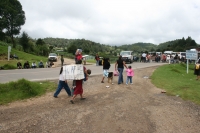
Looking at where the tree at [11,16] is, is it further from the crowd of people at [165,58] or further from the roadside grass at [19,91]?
the roadside grass at [19,91]

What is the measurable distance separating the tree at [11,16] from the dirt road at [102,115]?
43.4 metres

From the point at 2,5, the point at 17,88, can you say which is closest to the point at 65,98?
the point at 17,88

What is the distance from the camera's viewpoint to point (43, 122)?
20.6 feet

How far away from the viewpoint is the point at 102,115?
23.0 ft

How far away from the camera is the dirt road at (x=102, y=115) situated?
19.4ft

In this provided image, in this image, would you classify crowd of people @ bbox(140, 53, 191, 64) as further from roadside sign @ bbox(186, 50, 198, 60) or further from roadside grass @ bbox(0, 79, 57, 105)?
roadside grass @ bbox(0, 79, 57, 105)

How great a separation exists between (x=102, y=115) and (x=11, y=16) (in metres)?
50.3

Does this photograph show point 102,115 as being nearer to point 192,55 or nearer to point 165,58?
point 192,55

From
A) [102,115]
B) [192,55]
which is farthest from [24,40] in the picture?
[102,115]

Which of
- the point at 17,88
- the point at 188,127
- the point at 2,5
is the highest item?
the point at 2,5

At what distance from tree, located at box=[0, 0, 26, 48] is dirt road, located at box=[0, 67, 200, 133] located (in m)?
43.4

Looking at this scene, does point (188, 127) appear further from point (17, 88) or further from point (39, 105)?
point (17, 88)

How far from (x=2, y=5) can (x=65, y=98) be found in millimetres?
43608

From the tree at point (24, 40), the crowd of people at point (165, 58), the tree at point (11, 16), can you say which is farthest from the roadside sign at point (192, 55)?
the tree at point (24, 40)
